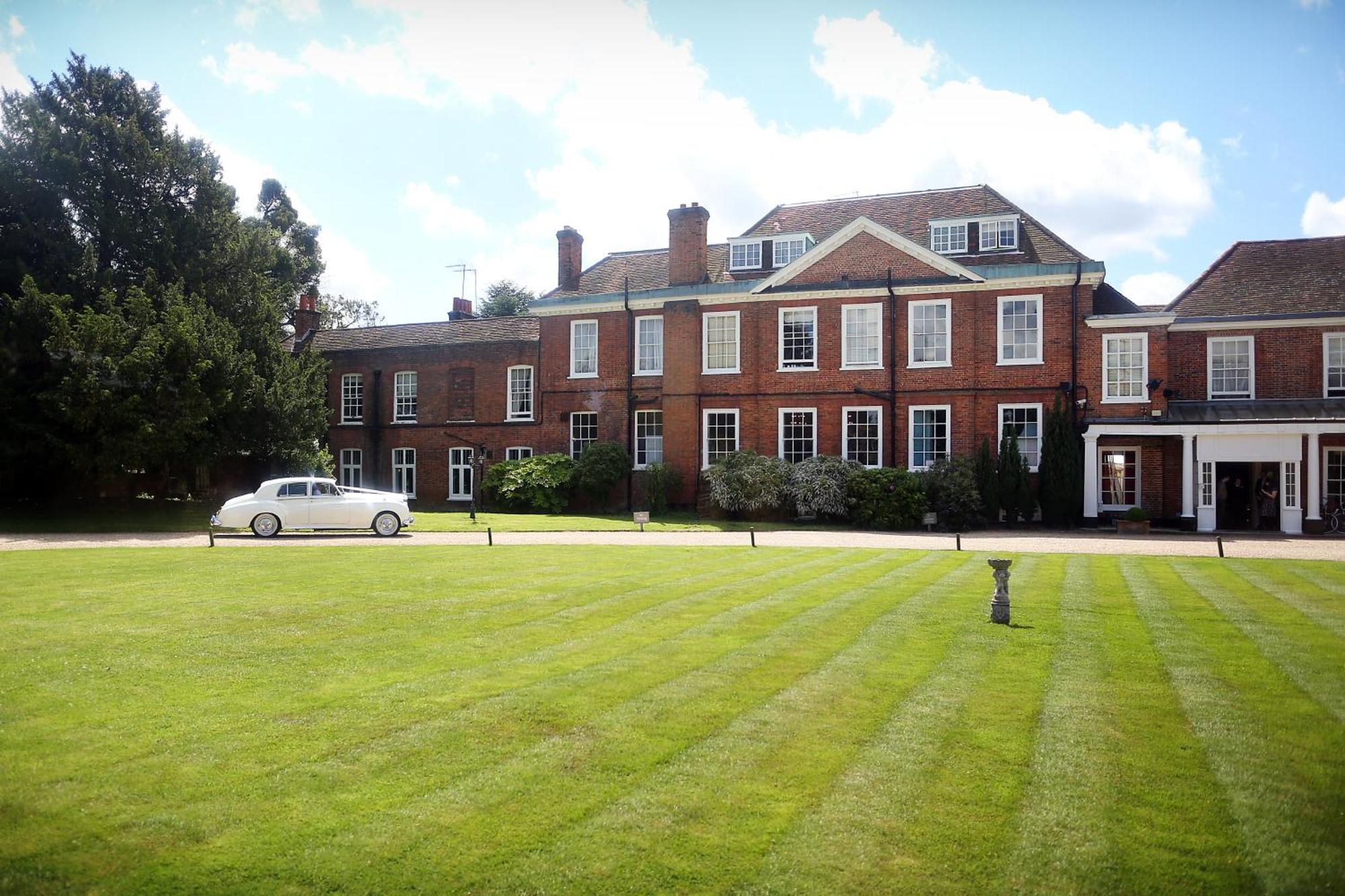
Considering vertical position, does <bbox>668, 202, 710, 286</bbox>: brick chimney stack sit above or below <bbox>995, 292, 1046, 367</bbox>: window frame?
above

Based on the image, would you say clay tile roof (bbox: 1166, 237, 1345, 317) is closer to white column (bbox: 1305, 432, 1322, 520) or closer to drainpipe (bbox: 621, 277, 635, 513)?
white column (bbox: 1305, 432, 1322, 520)

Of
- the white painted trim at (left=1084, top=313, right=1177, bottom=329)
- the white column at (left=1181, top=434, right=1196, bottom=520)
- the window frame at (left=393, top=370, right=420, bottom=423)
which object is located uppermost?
the white painted trim at (left=1084, top=313, right=1177, bottom=329)

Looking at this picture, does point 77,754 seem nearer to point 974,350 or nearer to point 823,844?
point 823,844

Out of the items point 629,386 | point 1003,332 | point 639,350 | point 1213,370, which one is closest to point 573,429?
point 629,386

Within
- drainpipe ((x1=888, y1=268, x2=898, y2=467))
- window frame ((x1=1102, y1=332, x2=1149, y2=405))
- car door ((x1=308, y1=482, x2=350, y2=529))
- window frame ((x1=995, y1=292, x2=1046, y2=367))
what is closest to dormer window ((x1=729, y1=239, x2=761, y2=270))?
drainpipe ((x1=888, y1=268, x2=898, y2=467))

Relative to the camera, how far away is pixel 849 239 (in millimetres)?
29188

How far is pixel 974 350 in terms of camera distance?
27.7 m

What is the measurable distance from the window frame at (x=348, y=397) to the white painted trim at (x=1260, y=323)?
30793 mm

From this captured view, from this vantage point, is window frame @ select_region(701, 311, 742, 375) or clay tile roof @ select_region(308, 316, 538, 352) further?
clay tile roof @ select_region(308, 316, 538, 352)

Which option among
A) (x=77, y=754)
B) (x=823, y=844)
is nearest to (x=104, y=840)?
(x=77, y=754)

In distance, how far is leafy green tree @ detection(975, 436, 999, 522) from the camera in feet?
85.2

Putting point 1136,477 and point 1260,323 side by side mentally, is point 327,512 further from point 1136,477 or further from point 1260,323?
point 1260,323

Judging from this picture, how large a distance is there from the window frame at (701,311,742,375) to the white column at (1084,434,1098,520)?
1100 cm

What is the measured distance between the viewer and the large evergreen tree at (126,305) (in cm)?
2512
